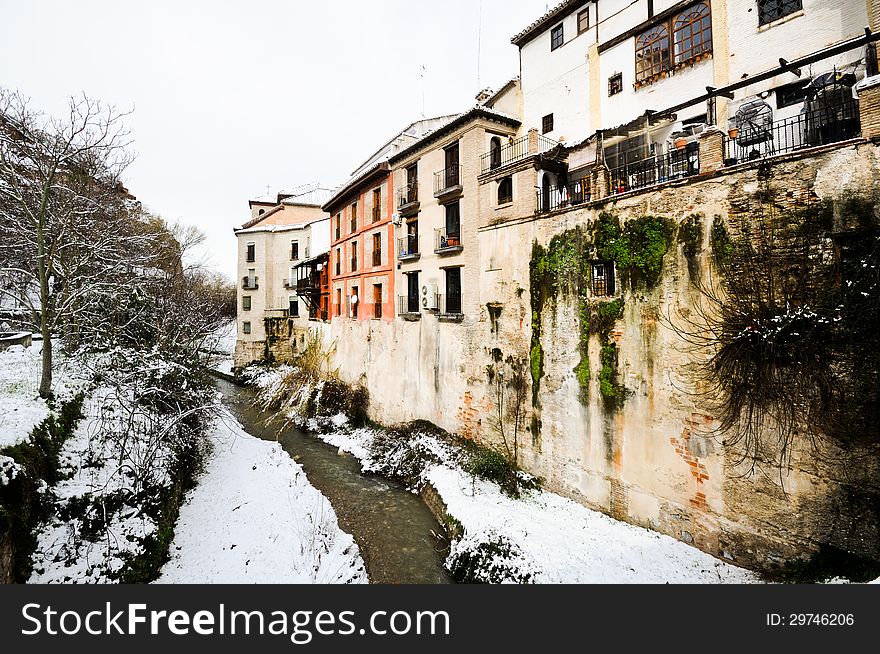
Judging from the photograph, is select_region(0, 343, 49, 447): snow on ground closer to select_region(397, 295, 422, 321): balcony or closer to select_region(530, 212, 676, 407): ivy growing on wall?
select_region(397, 295, 422, 321): balcony

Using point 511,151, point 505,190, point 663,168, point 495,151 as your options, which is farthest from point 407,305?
point 663,168

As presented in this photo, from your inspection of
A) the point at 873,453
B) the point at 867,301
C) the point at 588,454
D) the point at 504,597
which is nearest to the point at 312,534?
the point at 504,597

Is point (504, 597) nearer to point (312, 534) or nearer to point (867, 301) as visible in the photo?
point (312, 534)

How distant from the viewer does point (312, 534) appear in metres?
10.2

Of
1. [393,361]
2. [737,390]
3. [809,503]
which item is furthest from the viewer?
[393,361]

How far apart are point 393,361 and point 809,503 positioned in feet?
45.5

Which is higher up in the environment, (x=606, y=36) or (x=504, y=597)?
(x=606, y=36)

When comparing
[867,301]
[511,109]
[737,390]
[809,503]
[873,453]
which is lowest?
[809,503]

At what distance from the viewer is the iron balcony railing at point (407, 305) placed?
17000 mm

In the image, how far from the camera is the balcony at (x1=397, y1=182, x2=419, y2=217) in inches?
673

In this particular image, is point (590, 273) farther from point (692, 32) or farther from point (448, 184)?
point (692, 32)

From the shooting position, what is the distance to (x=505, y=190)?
13.6 metres

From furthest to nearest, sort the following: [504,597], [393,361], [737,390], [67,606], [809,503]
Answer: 1. [393,361]
2. [737,390]
3. [809,503]
4. [504,597]
5. [67,606]

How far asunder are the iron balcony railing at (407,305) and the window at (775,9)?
43.2 ft
